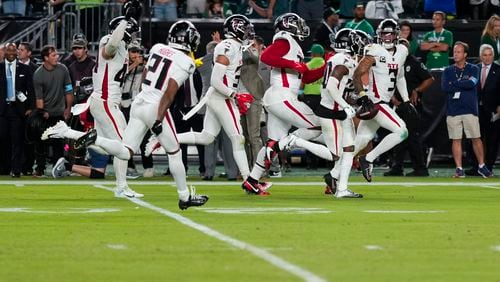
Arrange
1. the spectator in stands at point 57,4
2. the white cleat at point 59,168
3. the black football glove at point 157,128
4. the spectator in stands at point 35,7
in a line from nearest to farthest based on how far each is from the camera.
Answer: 1. the black football glove at point 157,128
2. the white cleat at point 59,168
3. the spectator in stands at point 57,4
4. the spectator in stands at point 35,7

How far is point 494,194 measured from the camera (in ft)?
54.5

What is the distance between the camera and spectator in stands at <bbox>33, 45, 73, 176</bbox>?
20672 millimetres

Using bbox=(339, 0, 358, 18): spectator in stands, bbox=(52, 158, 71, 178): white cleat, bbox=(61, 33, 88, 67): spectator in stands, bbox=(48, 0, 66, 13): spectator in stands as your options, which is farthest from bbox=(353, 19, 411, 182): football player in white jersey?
bbox=(48, 0, 66, 13): spectator in stands

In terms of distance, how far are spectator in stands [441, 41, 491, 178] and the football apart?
444 centimetres

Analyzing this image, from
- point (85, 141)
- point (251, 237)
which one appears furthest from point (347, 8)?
point (251, 237)

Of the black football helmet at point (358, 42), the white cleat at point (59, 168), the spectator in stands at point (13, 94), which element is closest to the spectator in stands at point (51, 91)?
the spectator in stands at point (13, 94)

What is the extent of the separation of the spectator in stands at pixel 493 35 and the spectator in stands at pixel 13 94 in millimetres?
7569

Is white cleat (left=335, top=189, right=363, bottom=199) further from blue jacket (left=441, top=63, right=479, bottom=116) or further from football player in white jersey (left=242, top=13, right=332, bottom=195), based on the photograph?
blue jacket (left=441, top=63, right=479, bottom=116)

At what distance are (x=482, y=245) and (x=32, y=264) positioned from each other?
3348 mm

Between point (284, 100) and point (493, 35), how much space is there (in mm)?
7808

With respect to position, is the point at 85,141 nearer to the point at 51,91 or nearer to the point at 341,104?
the point at 341,104

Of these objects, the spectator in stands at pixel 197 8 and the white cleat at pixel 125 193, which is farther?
the spectator in stands at pixel 197 8

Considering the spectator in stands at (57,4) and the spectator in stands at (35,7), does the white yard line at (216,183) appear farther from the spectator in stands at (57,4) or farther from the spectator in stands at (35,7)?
the spectator in stands at (35,7)

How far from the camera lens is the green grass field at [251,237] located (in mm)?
8477
